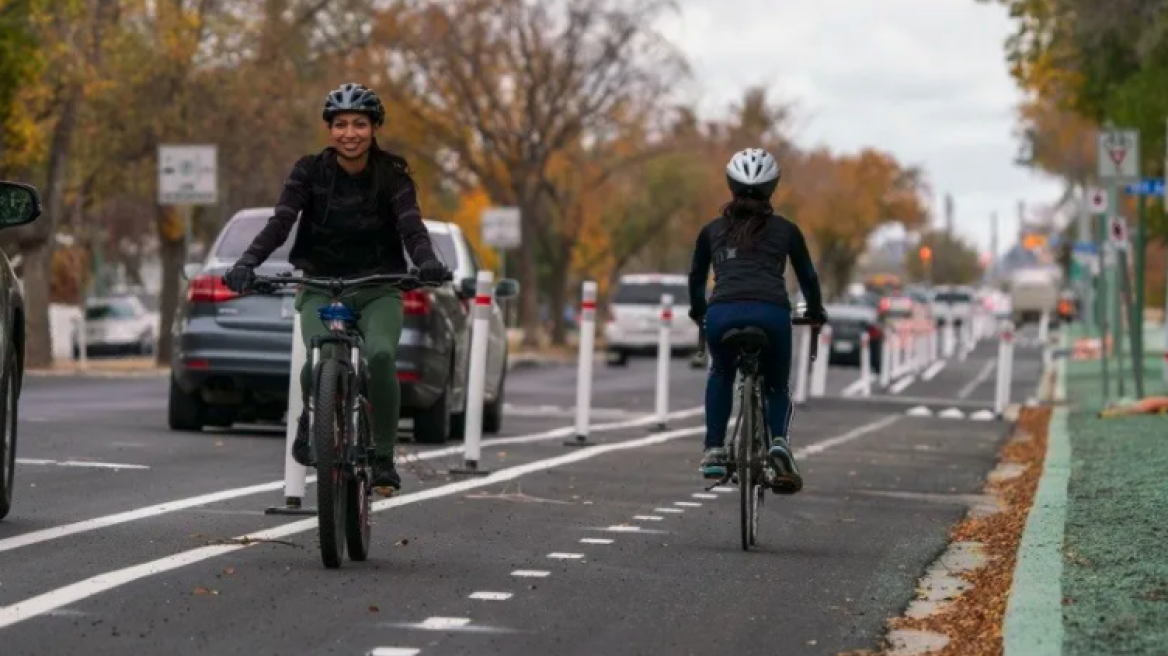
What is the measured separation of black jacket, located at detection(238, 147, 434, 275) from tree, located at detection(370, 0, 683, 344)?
4716 cm

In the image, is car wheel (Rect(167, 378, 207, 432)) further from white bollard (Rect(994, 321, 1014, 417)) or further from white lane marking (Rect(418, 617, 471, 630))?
white bollard (Rect(994, 321, 1014, 417))

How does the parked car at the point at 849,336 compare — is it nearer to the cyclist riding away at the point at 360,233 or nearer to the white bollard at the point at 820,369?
the white bollard at the point at 820,369

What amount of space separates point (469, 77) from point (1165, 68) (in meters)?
30.9

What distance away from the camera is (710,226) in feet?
41.0

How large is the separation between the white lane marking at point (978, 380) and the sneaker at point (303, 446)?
29.0m

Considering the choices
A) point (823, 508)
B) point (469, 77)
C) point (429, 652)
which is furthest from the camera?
point (469, 77)

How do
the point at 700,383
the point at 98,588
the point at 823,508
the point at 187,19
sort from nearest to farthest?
1. the point at 98,588
2. the point at 823,508
3. the point at 700,383
4. the point at 187,19

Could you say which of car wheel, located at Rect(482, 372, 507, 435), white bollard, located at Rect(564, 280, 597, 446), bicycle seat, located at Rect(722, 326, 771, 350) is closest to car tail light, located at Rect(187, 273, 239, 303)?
white bollard, located at Rect(564, 280, 597, 446)

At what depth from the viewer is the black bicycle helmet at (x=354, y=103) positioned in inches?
429

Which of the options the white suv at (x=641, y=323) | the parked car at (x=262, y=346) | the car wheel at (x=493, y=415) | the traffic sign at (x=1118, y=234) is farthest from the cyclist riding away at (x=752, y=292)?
the white suv at (x=641, y=323)

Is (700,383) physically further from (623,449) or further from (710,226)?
(710,226)

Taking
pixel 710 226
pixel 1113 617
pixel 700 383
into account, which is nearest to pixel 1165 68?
pixel 700 383

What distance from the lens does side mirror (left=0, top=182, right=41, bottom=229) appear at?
1109 centimetres

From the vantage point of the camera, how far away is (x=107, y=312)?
66812 mm
